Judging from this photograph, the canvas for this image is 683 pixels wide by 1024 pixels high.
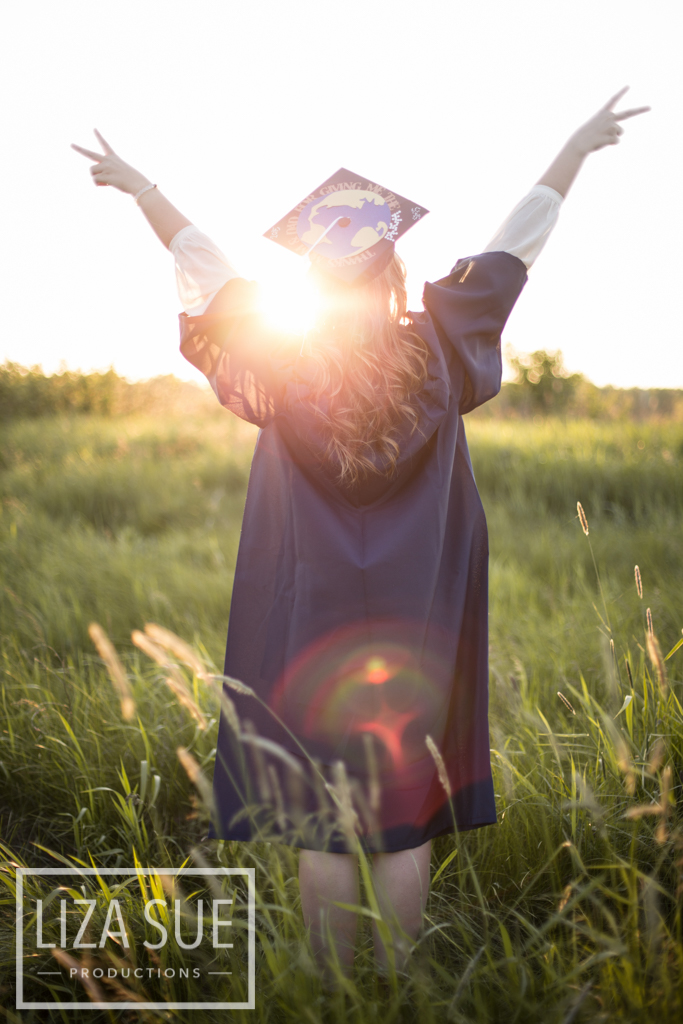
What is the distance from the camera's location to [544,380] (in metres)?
15.8

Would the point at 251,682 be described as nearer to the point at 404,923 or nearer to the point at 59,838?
the point at 404,923

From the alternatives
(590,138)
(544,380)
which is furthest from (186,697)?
(544,380)

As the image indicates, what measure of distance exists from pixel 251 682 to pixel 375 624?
1.23ft

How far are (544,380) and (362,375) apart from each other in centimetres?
1603

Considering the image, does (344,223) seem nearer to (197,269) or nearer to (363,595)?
(197,269)

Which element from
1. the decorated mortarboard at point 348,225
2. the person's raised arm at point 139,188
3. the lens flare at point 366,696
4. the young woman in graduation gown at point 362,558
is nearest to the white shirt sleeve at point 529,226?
the young woman in graduation gown at point 362,558

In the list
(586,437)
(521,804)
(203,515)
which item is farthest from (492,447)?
(521,804)

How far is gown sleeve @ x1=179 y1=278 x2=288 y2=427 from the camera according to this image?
1.39 m

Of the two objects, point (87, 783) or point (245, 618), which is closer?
point (245, 618)

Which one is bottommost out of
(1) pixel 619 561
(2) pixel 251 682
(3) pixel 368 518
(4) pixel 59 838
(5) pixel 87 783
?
(4) pixel 59 838

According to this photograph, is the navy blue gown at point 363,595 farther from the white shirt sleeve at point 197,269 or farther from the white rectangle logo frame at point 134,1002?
the white rectangle logo frame at point 134,1002

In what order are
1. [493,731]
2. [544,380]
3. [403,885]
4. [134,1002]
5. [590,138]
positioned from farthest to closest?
[544,380]
[493,731]
[590,138]
[403,885]
[134,1002]

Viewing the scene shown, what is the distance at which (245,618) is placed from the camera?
→ 145cm

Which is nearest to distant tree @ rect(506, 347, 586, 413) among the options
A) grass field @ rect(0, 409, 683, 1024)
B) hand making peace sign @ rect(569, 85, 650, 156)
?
grass field @ rect(0, 409, 683, 1024)
